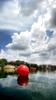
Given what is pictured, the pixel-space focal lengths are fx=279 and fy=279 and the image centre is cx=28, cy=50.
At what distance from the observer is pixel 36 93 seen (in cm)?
2328

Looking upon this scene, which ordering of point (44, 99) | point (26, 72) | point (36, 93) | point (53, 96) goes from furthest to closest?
1. point (26, 72)
2. point (36, 93)
3. point (53, 96)
4. point (44, 99)

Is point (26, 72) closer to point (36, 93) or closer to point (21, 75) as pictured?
point (21, 75)

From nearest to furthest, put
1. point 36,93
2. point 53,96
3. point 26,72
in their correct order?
point 53,96
point 36,93
point 26,72

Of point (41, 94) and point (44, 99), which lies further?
point (41, 94)

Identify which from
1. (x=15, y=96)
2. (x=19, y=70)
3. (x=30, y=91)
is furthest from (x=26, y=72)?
(x=15, y=96)

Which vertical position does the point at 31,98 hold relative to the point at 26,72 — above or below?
below

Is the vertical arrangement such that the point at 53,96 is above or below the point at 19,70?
below

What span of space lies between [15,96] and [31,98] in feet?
4.55

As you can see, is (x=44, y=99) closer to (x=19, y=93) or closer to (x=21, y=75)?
(x=19, y=93)

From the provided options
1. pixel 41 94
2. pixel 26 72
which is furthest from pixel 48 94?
pixel 26 72

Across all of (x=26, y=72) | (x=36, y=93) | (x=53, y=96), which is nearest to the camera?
(x=53, y=96)

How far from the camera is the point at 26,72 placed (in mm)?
38750

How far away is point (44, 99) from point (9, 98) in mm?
2589

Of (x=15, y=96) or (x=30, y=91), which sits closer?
(x=15, y=96)
